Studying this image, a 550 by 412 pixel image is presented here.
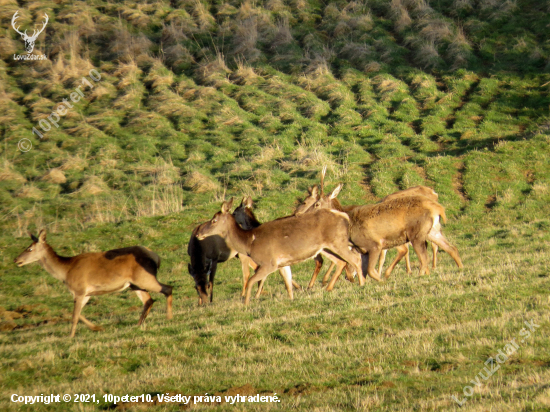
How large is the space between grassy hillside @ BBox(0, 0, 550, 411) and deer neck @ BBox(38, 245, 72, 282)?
4.19ft

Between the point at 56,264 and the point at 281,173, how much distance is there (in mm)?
12470

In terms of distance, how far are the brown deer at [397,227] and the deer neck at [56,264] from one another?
5418mm

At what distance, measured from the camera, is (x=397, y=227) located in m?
13.1

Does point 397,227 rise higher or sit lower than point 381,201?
higher

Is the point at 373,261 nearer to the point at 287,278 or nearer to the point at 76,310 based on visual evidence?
the point at 287,278

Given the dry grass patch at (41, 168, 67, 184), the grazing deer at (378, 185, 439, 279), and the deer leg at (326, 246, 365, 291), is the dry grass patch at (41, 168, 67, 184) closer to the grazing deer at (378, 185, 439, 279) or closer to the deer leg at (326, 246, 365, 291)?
the grazing deer at (378, 185, 439, 279)

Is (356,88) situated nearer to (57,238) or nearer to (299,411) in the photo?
(57,238)

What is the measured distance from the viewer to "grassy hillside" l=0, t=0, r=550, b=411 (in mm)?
8422

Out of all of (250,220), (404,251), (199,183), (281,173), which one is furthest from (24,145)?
(404,251)

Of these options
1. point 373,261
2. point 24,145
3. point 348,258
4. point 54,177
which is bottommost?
point 24,145

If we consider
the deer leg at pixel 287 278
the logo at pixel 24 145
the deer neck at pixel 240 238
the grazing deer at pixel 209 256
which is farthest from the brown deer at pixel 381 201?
the logo at pixel 24 145

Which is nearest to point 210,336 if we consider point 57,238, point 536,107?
point 57,238

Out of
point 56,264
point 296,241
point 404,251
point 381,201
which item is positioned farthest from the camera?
point 404,251

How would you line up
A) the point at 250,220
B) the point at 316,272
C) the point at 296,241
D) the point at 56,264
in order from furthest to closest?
the point at 250,220 → the point at 316,272 → the point at 56,264 → the point at 296,241
